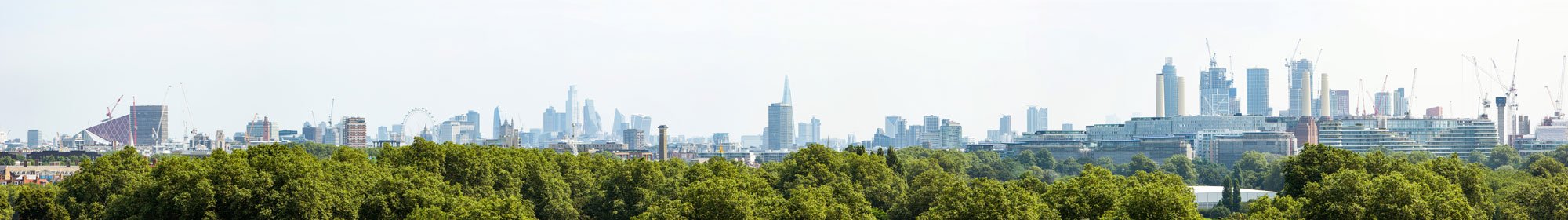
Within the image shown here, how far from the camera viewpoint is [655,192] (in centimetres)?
9425

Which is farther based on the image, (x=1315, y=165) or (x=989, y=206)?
(x=1315, y=165)

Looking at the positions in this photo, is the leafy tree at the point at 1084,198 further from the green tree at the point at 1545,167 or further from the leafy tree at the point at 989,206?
the green tree at the point at 1545,167

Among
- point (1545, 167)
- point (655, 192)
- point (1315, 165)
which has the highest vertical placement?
point (1315, 165)

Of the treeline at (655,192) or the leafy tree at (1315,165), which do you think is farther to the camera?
the leafy tree at (1315,165)

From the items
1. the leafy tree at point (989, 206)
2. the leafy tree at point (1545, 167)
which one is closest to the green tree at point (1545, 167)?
the leafy tree at point (1545, 167)

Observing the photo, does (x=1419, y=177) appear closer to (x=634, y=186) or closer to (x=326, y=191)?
(x=634, y=186)

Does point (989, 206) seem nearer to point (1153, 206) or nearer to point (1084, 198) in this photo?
point (1153, 206)

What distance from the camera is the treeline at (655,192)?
68.9 metres

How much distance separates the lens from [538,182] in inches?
3772

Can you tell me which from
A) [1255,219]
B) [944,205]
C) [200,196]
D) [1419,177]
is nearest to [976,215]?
[944,205]

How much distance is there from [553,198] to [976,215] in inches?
1177

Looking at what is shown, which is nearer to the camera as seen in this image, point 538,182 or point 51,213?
point 51,213

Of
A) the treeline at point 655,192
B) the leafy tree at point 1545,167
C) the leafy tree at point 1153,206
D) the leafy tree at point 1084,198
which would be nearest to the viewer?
the leafy tree at point 1153,206

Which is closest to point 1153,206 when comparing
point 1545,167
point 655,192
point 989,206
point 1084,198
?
point 989,206
